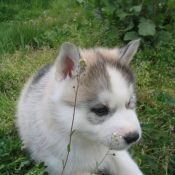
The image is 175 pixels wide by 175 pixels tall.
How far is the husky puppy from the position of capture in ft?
7.32

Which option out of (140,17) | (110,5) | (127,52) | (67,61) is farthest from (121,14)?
(67,61)

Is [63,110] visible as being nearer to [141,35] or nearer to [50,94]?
[50,94]

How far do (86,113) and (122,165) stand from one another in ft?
2.42

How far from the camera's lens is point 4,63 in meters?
4.43

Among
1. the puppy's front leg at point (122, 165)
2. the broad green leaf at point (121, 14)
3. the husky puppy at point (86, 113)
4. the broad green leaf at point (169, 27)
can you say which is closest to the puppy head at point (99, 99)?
the husky puppy at point (86, 113)

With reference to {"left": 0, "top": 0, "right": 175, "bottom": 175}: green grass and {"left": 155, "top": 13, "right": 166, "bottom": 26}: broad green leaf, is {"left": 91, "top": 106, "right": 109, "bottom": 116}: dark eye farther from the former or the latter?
{"left": 155, "top": 13, "right": 166, "bottom": 26}: broad green leaf

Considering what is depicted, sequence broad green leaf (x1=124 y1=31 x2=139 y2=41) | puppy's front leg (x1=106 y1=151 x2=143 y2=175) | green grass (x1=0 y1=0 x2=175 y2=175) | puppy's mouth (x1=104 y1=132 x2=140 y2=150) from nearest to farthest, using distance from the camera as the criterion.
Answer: puppy's mouth (x1=104 y1=132 x2=140 y2=150), puppy's front leg (x1=106 y1=151 x2=143 y2=175), green grass (x1=0 y1=0 x2=175 y2=175), broad green leaf (x1=124 y1=31 x2=139 y2=41)

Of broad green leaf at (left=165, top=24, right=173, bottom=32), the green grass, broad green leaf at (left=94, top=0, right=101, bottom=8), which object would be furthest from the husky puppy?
broad green leaf at (left=165, top=24, right=173, bottom=32)

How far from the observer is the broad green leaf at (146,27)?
436 centimetres

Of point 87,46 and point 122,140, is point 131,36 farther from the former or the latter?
point 122,140

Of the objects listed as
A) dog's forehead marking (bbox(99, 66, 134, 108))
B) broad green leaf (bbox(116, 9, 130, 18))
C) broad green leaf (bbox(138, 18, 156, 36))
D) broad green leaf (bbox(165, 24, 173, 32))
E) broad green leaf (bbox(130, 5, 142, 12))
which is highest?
dog's forehead marking (bbox(99, 66, 134, 108))

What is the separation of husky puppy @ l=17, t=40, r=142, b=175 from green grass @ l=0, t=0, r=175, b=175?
0.59 feet

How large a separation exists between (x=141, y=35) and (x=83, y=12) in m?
2.95

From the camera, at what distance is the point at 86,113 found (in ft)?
7.44
